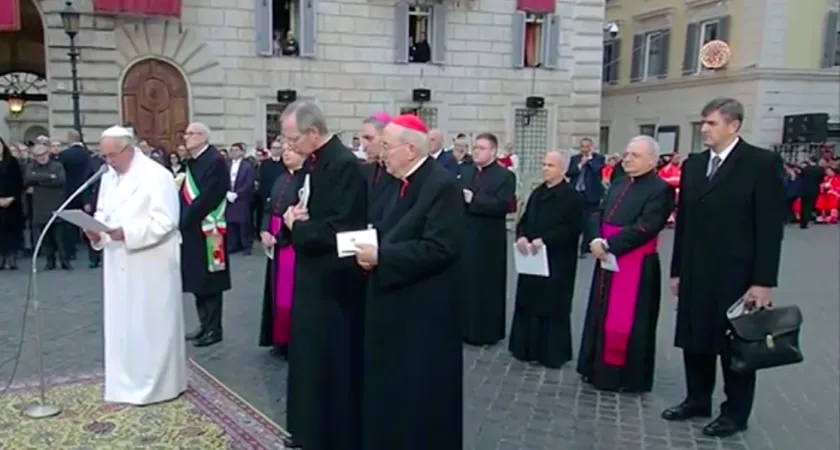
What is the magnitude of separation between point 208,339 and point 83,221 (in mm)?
2313

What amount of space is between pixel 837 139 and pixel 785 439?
72.8ft

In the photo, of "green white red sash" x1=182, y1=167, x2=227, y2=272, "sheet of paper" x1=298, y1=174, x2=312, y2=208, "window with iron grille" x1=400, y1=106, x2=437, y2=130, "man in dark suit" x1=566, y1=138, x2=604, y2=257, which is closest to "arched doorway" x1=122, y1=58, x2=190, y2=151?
"window with iron grille" x1=400, y1=106, x2=437, y2=130

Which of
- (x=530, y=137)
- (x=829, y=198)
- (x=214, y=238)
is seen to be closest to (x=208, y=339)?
(x=214, y=238)

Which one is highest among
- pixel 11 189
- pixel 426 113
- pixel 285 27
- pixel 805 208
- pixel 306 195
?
pixel 285 27

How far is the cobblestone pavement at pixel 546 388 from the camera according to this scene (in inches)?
183

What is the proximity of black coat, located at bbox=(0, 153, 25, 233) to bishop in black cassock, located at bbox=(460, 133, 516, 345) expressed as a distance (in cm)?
706

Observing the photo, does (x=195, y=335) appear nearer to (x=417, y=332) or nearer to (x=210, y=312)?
(x=210, y=312)

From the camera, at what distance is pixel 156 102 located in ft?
55.3

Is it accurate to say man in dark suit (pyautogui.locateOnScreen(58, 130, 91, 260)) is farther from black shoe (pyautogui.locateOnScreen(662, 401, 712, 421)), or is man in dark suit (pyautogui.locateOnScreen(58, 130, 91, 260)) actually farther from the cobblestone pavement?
black shoe (pyautogui.locateOnScreen(662, 401, 712, 421))

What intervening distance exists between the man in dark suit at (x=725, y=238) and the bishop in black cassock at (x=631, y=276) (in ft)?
1.47

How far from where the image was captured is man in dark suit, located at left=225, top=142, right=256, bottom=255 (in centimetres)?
1197

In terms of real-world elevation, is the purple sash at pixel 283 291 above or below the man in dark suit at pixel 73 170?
below

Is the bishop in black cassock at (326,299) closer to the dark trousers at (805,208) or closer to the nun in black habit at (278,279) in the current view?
the nun in black habit at (278,279)

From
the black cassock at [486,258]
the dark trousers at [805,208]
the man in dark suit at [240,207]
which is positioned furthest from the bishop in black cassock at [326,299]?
the dark trousers at [805,208]
